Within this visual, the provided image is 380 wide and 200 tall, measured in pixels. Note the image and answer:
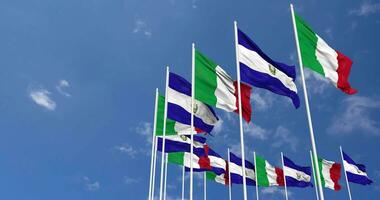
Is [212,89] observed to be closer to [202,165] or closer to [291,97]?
[291,97]

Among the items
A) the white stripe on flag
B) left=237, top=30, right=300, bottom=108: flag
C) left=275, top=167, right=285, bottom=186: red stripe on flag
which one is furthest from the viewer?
left=275, top=167, right=285, bottom=186: red stripe on flag

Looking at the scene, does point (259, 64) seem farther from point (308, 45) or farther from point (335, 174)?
point (335, 174)

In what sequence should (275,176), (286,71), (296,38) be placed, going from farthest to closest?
(275,176) < (286,71) < (296,38)

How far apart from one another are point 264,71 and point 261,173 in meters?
19.4

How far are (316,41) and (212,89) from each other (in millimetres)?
4967

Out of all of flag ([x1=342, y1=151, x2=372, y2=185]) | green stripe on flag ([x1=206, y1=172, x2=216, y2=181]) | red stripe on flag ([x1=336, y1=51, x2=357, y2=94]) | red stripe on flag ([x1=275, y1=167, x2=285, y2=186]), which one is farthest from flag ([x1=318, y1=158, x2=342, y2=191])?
red stripe on flag ([x1=336, y1=51, x2=357, y2=94])

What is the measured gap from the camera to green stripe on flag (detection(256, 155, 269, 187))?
32.8 meters

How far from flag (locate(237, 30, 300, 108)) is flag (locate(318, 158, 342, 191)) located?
2038 centimetres

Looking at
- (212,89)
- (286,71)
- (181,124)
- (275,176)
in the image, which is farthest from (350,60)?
(275,176)

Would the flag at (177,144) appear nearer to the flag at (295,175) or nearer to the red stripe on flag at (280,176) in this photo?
the flag at (295,175)

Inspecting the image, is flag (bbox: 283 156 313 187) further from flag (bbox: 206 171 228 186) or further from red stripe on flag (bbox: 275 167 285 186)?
flag (bbox: 206 171 228 186)

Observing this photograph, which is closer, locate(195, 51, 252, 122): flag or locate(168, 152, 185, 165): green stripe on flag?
locate(195, 51, 252, 122): flag

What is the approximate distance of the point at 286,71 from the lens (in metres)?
16.0

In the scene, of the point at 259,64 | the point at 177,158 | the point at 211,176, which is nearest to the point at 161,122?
the point at 177,158
